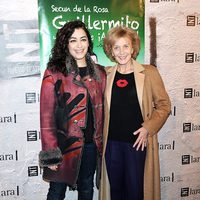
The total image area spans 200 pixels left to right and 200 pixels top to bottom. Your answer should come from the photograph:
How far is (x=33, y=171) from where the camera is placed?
215 cm

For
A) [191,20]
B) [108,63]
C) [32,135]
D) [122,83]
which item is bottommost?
[32,135]

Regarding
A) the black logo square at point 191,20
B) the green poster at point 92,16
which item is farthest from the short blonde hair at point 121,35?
the black logo square at point 191,20

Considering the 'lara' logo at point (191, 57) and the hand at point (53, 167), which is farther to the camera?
the 'lara' logo at point (191, 57)

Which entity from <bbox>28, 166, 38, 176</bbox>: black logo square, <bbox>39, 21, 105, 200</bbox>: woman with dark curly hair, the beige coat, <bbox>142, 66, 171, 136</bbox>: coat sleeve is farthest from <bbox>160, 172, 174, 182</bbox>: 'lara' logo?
<bbox>28, 166, 38, 176</bbox>: black logo square

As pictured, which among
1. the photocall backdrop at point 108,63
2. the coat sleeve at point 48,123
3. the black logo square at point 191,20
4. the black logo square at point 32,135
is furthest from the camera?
the black logo square at point 191,20

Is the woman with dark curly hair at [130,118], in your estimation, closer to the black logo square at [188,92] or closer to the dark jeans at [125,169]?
the dark jeans at [125,169]

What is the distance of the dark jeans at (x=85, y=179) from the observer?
1.77 m

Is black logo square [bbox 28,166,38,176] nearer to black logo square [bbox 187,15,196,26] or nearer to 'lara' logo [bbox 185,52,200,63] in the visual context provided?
'lara' logo [bbox 185,52,200,63]

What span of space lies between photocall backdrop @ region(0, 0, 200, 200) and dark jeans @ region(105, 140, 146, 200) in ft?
1.80

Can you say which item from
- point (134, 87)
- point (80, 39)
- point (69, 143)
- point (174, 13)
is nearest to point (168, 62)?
point (174, 13)

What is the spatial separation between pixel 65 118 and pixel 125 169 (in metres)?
0.47

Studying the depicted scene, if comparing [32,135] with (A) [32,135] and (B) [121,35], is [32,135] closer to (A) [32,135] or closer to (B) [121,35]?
(A) [32,135]

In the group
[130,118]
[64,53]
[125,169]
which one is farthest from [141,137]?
[64,53]

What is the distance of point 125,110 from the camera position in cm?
173
